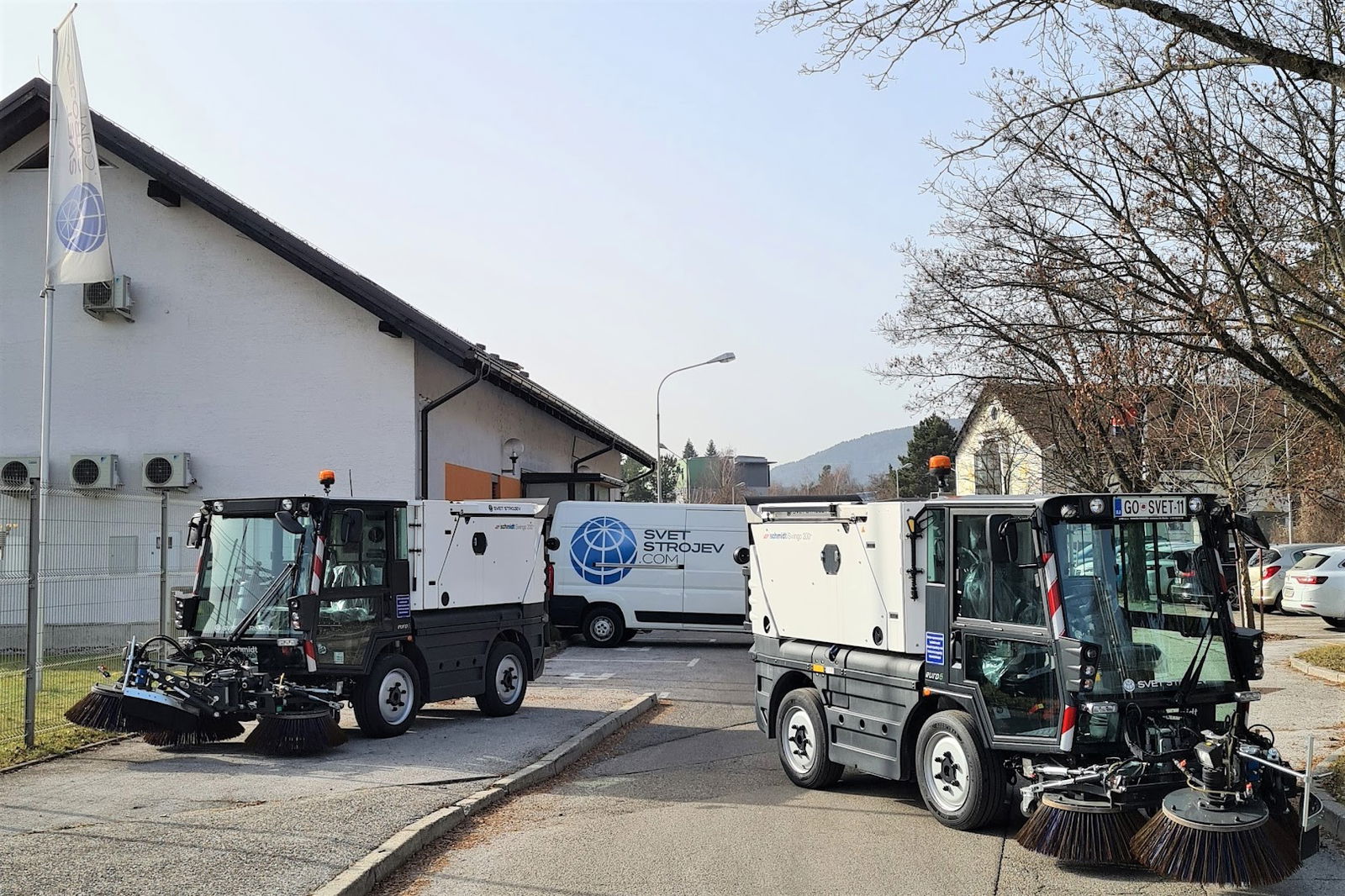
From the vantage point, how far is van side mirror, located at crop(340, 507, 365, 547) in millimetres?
11969

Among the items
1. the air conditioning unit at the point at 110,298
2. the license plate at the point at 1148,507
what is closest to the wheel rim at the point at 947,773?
the license plate at the point at 1148,507

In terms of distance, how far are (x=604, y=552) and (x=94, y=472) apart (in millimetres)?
9035

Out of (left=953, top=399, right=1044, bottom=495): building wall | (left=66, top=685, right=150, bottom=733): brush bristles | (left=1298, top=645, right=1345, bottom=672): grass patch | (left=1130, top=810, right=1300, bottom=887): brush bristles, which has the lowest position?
(left=1298, top=645, right=1345, bottom=672): grass patch

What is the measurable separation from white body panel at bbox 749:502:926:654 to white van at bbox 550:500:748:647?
12.1m

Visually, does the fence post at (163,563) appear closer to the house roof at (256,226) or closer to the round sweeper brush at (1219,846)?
the house roof at (256,226)

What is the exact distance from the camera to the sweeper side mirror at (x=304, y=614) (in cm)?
1144

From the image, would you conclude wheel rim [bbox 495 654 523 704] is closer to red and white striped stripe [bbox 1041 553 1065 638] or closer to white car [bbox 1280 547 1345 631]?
red and white striped stripe [bbox 1041 553 1065 638]

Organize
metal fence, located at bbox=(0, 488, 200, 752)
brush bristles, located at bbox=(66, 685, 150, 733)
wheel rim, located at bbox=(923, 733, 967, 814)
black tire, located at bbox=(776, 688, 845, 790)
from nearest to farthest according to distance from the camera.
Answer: wheel rim, located at bbox=(923, 733, 967, 814) → black tire, located at bbox=(776, 688, 845, 790) → brush bristles, located at bbox=(66, 685, 150, 733) → metal fence, located at bbox=(0, 488, 200, 752)

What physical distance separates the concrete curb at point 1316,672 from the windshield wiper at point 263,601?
12705 mm

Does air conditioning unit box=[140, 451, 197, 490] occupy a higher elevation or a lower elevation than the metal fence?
higher

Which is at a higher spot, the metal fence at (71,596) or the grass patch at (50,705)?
the metal fence at (71,596)

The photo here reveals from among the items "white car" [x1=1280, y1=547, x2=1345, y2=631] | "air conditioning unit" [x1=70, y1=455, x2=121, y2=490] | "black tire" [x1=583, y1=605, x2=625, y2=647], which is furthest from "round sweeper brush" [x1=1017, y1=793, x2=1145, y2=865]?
"white car" [x1=1280, y1=547, x2=1345, y2=631]

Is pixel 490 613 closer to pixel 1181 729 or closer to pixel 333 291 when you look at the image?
pixel 1181 729

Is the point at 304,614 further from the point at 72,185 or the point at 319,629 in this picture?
the point at 72,185
